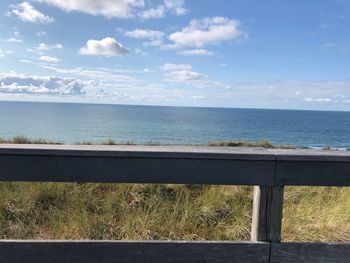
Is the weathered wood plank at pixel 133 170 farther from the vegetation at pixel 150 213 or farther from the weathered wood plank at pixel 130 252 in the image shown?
the vegetation at pixel 150 213

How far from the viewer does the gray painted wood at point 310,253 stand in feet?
7.67

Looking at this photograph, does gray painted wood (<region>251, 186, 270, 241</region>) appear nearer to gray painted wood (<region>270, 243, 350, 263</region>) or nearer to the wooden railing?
the wooden railing

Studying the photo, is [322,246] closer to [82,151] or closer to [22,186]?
[82,151]

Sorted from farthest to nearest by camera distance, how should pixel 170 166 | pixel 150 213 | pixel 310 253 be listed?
pixel 150 213
pixel 310 253
pixel 170 166

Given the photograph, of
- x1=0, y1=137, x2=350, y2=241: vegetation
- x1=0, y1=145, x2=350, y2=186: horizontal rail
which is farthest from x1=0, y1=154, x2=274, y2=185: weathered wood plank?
x1=0, y1=137, x2=350, y2=241: vegetation

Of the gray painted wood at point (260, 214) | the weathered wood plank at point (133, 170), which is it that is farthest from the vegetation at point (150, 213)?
the weathered wood plank at point (133, 170)

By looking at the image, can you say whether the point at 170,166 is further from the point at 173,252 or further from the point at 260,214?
the point at 260,214

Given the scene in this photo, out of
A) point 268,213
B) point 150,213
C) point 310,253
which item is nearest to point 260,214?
point 268,213

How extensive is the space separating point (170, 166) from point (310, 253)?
104 cm

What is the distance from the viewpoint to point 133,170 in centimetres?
224

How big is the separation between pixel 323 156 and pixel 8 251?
1978 mm

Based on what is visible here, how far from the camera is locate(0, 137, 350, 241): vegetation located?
340 cm

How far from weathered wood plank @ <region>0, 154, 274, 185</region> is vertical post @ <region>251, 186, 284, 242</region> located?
9 cm

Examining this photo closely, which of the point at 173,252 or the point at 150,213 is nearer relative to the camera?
the point at 173,252
